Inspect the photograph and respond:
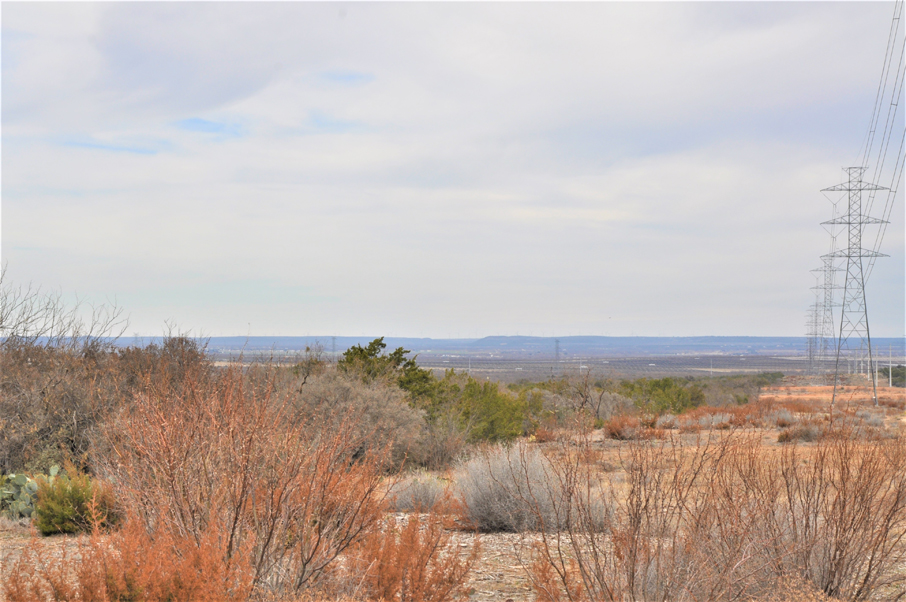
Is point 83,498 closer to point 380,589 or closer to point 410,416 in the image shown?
point 380,589

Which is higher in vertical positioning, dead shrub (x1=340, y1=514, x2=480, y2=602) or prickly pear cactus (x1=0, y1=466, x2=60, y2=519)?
dead shrub (x1=340, y1=514, x2=480, y2=602)

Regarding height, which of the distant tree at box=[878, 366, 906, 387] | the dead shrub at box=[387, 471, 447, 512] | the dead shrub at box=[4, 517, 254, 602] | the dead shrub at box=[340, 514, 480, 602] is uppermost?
the dead shrub at box=[4, 517, 254, 602]

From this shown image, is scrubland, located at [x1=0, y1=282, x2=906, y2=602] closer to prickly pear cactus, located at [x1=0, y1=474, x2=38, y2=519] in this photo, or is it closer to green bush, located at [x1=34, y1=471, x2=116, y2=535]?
green bush, located at [x1=34, y1=471, x2=116, y2=535]

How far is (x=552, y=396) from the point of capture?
3312cm

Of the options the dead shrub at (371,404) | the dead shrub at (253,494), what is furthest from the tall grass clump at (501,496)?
the dead shrub at (371,404)

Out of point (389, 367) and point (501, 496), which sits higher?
point (389, 367)

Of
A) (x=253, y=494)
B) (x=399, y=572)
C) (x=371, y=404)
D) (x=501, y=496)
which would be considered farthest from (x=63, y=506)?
(x=371, y=404)

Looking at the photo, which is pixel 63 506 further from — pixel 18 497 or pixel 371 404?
pixel 371 404

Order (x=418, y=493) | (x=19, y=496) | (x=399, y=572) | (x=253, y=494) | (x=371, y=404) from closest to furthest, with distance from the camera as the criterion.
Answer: (x=253, y=494)
(x=399, y=572)
(x=19, y=496)
(x=418, y=493)
(x=371, y=404)

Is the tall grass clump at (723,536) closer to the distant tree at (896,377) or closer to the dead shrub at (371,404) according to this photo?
the dead shrub at (371,404)

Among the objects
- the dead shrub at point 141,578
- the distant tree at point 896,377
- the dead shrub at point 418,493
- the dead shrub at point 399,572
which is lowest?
the distant tree at point 896,377

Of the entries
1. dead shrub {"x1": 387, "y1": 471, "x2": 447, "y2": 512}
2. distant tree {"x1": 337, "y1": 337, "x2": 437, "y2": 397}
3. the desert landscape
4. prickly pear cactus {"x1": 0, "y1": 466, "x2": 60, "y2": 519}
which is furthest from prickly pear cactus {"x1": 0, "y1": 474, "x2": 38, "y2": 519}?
distant tree {"x1": 337, "y1": 337, "x2": 437, "y2": 397}

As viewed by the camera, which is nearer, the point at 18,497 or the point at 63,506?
the point at 63,506

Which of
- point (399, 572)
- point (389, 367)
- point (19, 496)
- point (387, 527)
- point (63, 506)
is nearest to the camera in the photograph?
point (399, 572)
